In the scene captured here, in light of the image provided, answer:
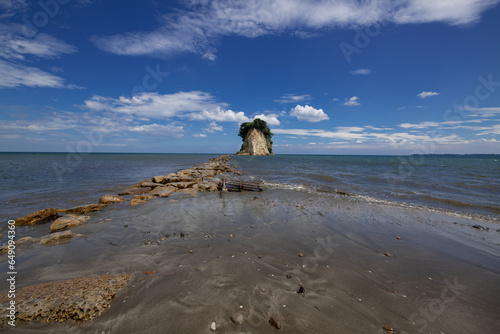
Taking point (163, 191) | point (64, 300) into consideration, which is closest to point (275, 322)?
point (64, 300)

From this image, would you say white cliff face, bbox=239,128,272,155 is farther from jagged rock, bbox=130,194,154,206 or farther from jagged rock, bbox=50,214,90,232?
jagged rock, bbox=50,214,90,232

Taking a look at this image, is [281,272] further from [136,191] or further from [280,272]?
[136,191]

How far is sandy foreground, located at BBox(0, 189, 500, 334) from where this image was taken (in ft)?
11.0

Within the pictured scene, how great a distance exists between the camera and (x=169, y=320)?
331 centimetres

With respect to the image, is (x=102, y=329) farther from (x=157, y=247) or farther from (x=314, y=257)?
(x=314, y=257)

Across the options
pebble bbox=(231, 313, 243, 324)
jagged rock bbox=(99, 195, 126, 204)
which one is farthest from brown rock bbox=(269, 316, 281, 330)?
jagged rock bbox=(99, 195, 126, 204)

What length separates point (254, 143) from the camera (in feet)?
317

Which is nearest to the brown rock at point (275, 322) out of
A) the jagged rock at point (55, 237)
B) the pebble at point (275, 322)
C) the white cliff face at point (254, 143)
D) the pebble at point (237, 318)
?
the pebble at point (275, 322)

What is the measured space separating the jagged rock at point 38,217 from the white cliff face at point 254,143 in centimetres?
8949

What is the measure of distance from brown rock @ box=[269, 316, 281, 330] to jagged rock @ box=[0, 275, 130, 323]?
289cm

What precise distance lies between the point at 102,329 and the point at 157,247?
110 inches

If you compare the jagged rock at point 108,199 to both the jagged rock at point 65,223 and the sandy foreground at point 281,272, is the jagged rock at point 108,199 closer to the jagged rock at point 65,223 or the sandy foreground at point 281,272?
the sandy foreground at point 281,272

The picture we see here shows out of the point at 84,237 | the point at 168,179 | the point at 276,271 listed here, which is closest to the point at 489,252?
the point at 276,271

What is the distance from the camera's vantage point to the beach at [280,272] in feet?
11.0
